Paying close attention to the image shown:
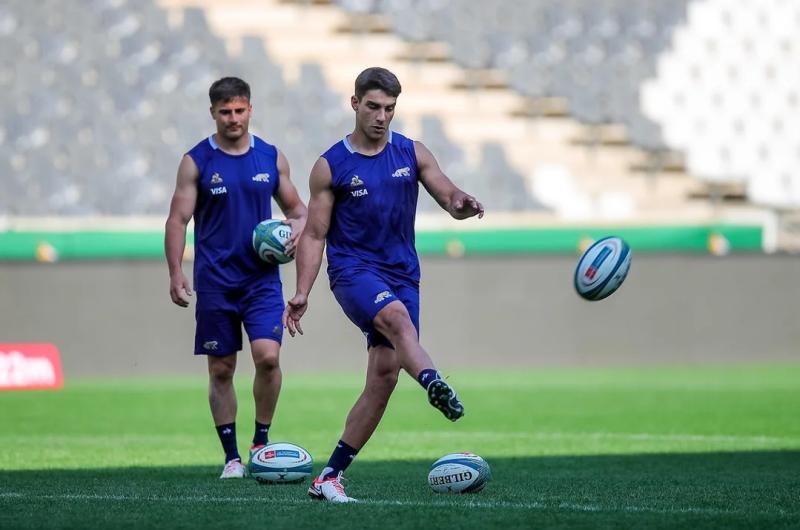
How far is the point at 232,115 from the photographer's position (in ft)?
29.2

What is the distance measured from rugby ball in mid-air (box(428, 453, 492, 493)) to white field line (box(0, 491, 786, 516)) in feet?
1.27

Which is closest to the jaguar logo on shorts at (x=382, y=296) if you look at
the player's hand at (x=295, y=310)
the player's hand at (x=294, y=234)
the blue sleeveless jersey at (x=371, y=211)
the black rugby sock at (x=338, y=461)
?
the blue sleeveless jersey at (x=371, y=211)

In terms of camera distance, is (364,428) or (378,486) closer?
(364,428)

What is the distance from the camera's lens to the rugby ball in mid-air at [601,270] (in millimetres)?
8203

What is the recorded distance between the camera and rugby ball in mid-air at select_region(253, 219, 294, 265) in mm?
8773

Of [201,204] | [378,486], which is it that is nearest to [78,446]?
[201,204]

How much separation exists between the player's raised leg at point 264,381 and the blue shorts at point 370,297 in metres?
1.49

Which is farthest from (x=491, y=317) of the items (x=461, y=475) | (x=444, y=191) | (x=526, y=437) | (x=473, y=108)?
(x=444, y=191)

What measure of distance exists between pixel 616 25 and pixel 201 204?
759 inches

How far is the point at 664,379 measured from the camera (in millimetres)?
17719

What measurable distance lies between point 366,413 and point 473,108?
18314 mm

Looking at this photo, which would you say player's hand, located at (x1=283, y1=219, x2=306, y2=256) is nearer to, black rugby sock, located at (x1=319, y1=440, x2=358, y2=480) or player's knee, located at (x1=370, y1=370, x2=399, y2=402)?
player's knee, located at (x1=370, y1=370, x2=399, y2=402)

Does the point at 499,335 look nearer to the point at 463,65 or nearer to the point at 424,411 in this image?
the point at 424,411

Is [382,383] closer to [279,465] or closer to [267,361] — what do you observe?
[279,465]
